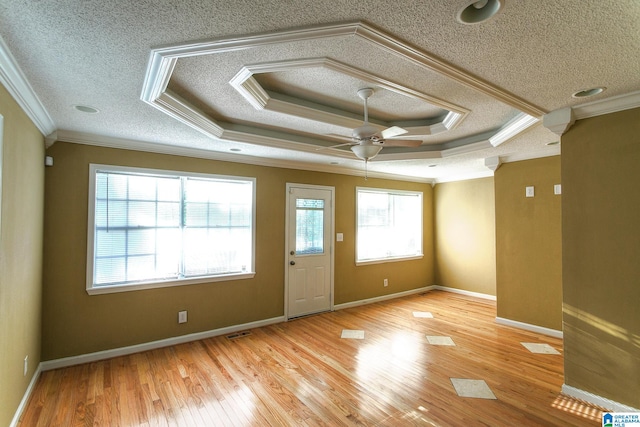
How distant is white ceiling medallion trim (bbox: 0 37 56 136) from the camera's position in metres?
1.71

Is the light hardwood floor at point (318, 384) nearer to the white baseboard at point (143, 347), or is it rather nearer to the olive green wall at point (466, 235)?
the white baseboard at point (143, 347)

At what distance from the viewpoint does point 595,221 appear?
250 cm

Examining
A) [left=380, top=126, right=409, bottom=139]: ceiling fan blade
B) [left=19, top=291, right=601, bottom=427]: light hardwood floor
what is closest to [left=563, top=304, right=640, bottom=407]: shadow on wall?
[left=19, top=291, right=601, bottom=427]: light hardwood floor

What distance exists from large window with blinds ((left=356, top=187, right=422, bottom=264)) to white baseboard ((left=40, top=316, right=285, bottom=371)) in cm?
222

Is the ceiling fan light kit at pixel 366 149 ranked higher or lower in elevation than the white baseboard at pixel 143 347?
higher

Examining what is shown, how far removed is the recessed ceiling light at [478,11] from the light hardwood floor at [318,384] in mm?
2572

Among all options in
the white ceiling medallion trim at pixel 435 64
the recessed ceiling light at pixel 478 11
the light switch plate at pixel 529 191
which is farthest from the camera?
the light switch plate at pixel 529 191

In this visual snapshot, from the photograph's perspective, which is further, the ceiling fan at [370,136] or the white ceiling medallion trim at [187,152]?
the white ceiling medallion trim at [187,152]

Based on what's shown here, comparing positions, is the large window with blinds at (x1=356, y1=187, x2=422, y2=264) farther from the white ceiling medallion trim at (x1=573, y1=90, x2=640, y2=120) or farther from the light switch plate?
the white ceiling medallion trim at (x1=573, y1=90, x2=640, y2=120)

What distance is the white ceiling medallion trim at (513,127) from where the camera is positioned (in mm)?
2874

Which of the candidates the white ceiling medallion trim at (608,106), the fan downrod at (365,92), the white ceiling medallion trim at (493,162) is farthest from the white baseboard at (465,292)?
the fan downrod at (365,92)

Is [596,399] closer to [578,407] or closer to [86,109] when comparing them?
[578,407]

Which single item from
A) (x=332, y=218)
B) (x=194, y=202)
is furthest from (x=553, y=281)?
(x=194, y=202)

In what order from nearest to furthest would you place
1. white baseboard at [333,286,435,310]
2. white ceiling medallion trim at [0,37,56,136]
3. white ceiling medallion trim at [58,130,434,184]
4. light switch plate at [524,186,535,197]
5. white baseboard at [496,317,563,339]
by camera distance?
white ceiling medallion trim at [0,37,56,136] → white ceiling medallion trim at [58,130,434,184] → white baseboard at [496,317,563,339] → light switch plate at [524,186,535,197] → white baseboard at [333,286,435,310]
